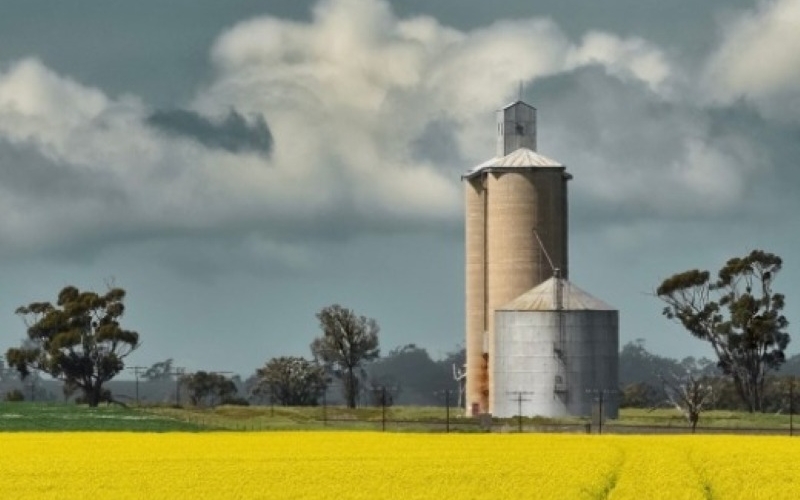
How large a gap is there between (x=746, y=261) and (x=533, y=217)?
31.0 metres

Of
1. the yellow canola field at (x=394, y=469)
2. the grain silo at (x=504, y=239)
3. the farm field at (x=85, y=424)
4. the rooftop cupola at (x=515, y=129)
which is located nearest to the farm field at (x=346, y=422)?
the farm field at (x=85, y=424)

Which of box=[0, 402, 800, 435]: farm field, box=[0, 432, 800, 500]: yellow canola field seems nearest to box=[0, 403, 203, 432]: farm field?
box=[0, 402, 800, 435]: farm field

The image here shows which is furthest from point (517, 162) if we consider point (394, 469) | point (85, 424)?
point (394, 469)

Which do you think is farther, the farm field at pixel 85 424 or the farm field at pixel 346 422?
the farm field at pixel 346 422

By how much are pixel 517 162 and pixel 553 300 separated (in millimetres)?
14847

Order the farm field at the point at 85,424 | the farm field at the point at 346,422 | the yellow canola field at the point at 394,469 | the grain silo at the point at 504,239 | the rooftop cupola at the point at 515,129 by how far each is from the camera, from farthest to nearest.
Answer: the rooftop cupola at the point at 515,129, the grain silo at the point at 504,239, the farm field at the point at 346,422, the farm field at the point at 85,424, the yellow canola field at the point at 394,469

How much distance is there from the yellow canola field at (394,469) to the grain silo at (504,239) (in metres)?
64.5

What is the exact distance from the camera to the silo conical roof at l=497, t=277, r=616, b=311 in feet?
457

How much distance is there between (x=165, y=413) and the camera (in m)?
155

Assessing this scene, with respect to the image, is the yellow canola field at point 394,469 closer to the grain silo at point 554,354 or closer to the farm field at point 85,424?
the farm field at point 85,424

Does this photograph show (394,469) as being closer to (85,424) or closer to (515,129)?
(85,424)

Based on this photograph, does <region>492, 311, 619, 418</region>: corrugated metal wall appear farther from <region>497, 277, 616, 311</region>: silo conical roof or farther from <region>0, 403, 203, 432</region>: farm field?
<region>0, 403, 203, 432</region>: farm field

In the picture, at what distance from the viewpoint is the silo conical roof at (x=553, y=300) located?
5487 inches

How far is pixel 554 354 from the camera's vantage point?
13800 centimetres
